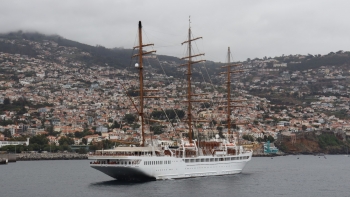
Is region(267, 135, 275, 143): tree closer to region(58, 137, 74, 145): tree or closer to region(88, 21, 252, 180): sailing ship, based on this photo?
region(58, 137, 74, 145): tree

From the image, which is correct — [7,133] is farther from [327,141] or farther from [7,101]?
[327,141]

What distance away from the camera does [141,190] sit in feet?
138

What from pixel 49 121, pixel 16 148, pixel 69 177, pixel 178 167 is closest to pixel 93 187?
pixel 178 167

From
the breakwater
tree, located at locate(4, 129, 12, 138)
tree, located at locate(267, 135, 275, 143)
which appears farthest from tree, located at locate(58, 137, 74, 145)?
tree, located at locate(267, 135, 275, 143)

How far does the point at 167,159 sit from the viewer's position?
159 feet

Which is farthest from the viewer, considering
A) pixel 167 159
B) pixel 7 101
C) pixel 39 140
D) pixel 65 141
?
pixel 7 101

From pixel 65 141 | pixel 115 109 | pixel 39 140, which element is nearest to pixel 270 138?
pixel 115 109

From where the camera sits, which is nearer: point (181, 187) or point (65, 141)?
point (181, 187)

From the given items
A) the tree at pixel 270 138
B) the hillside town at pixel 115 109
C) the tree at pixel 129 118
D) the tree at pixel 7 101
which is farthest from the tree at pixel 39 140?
the tree at pixel 270 138

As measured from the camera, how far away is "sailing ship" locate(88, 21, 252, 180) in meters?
45.8

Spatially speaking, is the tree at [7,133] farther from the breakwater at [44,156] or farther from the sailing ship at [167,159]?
the sailing ship at [167,159]

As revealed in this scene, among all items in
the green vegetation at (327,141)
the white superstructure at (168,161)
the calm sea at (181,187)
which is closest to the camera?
the calm sea at (181,187)

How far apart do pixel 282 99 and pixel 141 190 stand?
477 feet

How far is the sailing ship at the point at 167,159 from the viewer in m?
45.8
